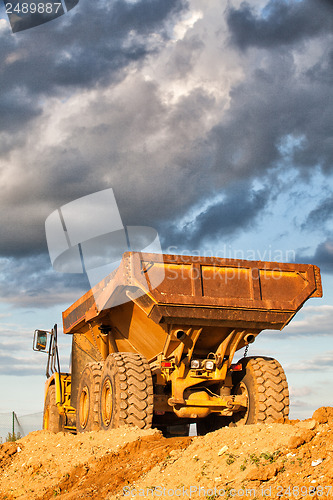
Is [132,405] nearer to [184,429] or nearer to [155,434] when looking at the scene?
[155,434]

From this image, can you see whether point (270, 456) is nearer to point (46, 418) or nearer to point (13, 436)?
point (46, 418)

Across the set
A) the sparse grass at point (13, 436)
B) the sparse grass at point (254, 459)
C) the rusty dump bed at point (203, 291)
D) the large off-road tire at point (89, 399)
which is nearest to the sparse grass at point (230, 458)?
the sparse grass at point (254, 459)

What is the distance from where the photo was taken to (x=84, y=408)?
10.4 meters

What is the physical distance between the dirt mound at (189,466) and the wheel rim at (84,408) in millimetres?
1114

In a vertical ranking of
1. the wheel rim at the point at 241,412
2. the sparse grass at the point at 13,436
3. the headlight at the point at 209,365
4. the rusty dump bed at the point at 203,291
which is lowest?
the sparse grass at the point at 13,436

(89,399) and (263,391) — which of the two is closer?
(263,391)

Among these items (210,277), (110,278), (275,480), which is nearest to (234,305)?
(210,277)

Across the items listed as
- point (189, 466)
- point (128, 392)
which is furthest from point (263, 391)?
point (189, 466)

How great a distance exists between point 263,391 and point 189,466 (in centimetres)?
328

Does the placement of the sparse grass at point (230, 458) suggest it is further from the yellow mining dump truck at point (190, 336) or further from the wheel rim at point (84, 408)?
the wheel rim at point (84, 408)

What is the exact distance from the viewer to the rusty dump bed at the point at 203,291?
28.1 ft

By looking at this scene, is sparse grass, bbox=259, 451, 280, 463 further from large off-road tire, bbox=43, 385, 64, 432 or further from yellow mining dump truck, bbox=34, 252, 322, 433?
large off-road tire, bbox=43, 385, 64, 432

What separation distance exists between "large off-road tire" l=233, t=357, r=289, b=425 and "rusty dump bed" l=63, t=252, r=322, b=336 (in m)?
0.72

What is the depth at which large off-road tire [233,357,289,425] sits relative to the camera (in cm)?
910
